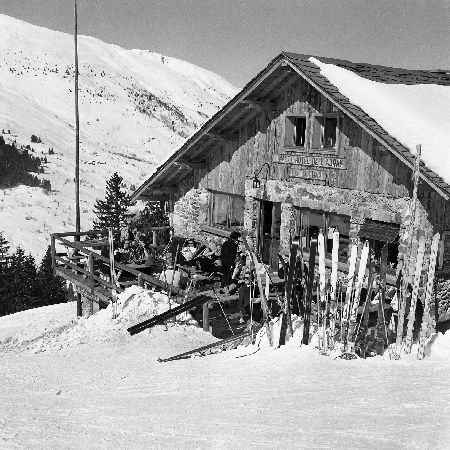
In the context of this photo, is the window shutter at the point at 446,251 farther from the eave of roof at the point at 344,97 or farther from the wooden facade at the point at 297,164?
the eave of roof at the point at 344,97

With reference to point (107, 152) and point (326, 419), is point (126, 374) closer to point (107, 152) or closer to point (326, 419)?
point (326, 419)

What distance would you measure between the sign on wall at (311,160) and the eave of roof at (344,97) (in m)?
1.58

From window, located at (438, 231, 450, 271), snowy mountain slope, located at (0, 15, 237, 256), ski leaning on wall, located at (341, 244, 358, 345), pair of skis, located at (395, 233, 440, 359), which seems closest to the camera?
pair of skis, located at (395, 233, 440, 359)

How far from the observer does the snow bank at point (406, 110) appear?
10031 mm

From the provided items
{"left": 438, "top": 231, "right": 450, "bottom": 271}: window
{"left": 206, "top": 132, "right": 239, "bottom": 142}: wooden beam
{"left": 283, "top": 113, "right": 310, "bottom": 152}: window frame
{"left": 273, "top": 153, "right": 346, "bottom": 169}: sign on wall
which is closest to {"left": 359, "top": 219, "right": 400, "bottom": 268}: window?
{"left": 438, "top": 231, "right": 450, "bottom": 271}: window

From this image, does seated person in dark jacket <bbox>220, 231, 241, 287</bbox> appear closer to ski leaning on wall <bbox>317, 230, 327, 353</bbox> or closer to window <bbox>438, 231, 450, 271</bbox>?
ski leaning on wall <bbox>317, 230, 327, 353</bbox>

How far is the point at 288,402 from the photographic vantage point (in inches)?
227

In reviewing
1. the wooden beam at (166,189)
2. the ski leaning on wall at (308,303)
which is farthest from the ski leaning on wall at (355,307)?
the wooden beam at (166,189)

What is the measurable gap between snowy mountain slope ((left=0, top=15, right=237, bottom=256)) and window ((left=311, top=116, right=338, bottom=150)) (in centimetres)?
2121

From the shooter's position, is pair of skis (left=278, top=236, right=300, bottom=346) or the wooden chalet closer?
pair of skis (left=278, top=236, right=300, bottom=346)

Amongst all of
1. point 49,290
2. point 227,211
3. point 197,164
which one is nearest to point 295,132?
point 227,211

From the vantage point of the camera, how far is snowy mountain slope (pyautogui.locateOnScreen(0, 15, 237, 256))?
117 feet

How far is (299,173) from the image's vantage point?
42.8 feet

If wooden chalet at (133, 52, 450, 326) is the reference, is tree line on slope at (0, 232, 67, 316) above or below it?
below
